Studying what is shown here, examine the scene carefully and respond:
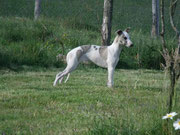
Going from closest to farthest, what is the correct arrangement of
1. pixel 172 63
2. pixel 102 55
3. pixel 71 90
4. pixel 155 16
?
pixel 172 63 → pixel 71 90 → pixel 102 55 → pixel 155 16

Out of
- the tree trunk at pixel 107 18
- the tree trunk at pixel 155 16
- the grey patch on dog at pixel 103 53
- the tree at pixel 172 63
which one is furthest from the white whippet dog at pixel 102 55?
the tree trunk at pixel 155 16

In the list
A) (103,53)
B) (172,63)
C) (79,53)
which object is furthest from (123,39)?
(172,63)

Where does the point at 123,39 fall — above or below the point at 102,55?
above

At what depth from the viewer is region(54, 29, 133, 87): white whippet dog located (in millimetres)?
7670

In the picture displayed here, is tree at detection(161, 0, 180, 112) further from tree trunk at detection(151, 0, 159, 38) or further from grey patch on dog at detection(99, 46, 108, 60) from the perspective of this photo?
tree trunk at detection(151, 0, 159, 38)

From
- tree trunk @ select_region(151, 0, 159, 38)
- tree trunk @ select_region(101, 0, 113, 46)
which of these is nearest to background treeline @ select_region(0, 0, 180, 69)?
tree trunk @ select_region(101, 0, 113, 46)

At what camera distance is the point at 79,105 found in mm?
5750

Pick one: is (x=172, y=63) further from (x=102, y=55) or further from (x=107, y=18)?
(x=107, y=18)

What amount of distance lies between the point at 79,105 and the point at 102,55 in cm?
230

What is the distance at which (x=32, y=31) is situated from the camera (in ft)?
40.8

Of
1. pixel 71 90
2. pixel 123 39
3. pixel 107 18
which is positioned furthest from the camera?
pixel 107 18

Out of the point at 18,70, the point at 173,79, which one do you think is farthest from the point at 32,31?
the point at 173,79

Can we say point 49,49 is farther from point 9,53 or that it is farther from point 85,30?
point 85,30

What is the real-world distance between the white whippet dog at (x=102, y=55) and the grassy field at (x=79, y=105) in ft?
1.29
